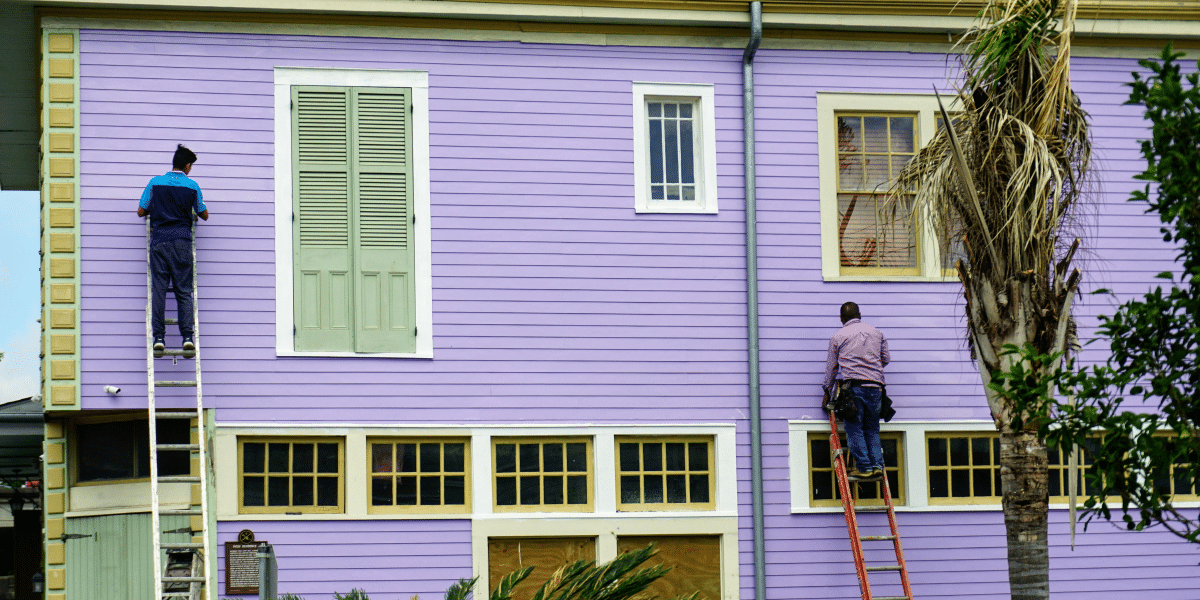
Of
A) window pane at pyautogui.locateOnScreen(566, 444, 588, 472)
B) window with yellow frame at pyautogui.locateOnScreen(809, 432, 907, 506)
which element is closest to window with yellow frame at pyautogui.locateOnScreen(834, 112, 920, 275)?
window with yellow frame at pyautogui.locateOnScreen(809, 432, 907, 506)

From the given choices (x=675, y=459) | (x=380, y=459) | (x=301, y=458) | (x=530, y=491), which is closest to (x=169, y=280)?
(x=301, y=458)

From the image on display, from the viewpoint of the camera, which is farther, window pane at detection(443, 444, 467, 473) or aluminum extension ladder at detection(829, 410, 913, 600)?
window pane at detection(443, 444, 467, 473)

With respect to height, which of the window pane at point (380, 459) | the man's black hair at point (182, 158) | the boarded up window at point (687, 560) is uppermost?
the man's black hair at point (182, 158)

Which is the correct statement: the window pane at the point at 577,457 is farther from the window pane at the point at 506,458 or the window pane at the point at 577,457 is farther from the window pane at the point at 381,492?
the window pane at the point at 381,492

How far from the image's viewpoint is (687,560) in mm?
12383

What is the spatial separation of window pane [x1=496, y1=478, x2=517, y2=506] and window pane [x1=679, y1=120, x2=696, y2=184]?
3388 millimetres

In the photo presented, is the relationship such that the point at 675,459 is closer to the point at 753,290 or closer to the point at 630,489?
the point at 630,489

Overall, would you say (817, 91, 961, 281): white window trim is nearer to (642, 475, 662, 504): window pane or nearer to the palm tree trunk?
(642, 475, 662, 504): window pane

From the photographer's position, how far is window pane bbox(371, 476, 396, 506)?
1205 cm

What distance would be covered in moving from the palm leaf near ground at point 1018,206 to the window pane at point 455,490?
4.78 meters

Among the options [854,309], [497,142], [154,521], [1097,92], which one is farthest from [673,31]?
[154,521]

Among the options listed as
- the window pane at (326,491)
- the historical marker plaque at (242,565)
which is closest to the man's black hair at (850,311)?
the window pane at (326,491)

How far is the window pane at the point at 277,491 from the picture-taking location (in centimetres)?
1189

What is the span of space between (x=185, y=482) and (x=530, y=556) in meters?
3.15
